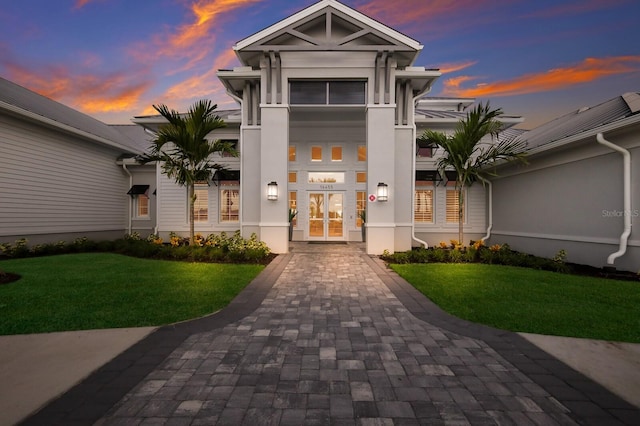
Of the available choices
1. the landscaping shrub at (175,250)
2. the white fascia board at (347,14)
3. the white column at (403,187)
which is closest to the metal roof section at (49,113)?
the landscaping shrub at (175,250)

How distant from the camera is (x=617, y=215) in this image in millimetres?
7727

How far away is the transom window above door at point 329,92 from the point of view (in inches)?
447

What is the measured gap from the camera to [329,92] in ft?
37.3

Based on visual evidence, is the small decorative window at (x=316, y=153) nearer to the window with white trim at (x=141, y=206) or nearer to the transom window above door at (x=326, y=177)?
the transom window above door at (x=326, y=177)

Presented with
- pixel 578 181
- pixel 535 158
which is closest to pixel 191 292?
pixel 578 181

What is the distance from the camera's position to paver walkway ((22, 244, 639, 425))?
224cm

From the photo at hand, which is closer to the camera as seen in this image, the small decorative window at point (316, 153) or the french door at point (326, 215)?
the french door at point (326, 215)

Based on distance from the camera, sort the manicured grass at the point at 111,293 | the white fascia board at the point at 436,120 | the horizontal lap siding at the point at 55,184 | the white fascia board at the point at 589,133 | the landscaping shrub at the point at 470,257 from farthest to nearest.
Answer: the white fascia board at the point at 436,120
the horizontal lap siding at the point at 55,184
the landscaping shrub at the point at 470,257
the white fascia board at the point at 589,133
the manicured grass at the point at 111,293

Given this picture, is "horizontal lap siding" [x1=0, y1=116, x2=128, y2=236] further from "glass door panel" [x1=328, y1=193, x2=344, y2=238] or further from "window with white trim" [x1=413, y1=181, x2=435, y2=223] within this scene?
"window with white trim" [x1=413, y1=181, x2=435, y2=223]

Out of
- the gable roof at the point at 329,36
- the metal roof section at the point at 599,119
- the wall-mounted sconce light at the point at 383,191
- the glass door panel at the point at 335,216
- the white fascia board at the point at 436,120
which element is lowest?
the glass door panel at the point at 335,216

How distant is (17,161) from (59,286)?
8.35 m

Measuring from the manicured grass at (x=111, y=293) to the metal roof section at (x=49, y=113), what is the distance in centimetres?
558

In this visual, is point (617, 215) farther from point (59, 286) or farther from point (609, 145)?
point (59, 286)

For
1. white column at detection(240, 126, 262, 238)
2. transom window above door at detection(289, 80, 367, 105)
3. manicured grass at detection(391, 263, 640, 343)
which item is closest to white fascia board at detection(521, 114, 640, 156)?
manicured grass at detection(391, 263, 640, 343)
